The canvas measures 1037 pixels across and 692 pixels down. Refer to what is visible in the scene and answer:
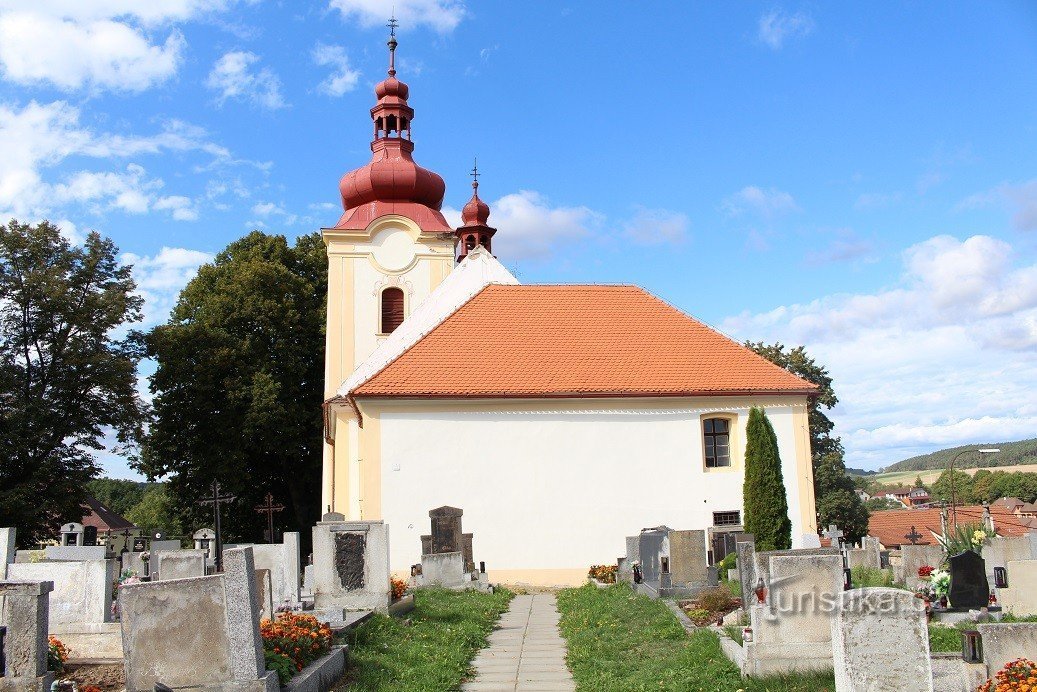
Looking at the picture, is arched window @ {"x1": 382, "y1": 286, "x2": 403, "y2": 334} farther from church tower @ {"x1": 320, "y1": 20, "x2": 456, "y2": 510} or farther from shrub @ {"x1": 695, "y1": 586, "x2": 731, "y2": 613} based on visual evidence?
shrub @ {"x1": 695, "y1": 586, "x2": 731, "y2": 613}

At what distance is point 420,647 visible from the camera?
32.5 feet

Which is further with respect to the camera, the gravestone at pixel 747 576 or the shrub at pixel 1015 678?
the gravestone at pixel 747 576

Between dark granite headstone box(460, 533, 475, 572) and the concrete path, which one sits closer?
the concrete path

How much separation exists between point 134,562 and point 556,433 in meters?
9.56

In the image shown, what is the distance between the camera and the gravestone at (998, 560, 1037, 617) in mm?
10156

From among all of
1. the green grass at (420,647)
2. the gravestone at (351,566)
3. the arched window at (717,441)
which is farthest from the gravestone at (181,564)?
the arched window at (717,441)

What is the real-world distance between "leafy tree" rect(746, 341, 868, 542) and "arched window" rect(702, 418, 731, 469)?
1620 centimetres

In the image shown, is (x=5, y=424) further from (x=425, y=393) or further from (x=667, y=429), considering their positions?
(x=667, y=429)

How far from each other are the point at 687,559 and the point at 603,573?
4956mm

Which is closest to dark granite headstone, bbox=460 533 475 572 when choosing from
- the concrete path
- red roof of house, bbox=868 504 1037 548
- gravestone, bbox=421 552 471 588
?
gravestone, bbox=421 552 471 588

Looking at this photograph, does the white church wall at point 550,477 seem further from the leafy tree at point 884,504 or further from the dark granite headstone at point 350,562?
the leafy tree at point 884,504

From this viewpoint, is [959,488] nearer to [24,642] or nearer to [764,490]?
[764,490]

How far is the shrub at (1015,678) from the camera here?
6602mm

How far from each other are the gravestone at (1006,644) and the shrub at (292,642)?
218 inches
